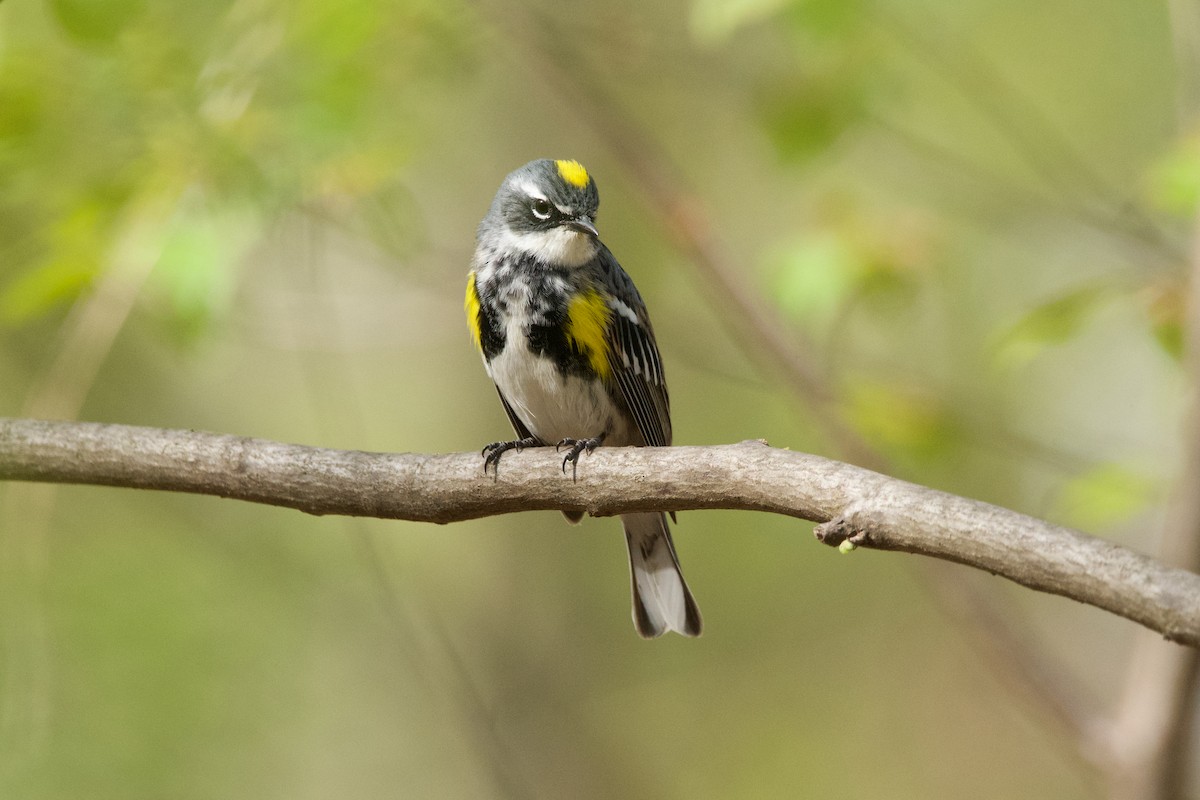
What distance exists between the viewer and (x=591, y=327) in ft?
14.4

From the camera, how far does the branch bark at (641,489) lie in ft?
7.12

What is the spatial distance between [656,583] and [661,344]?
269cm

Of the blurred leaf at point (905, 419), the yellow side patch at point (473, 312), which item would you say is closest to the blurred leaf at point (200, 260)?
the yellow side patch at point (473, 312)

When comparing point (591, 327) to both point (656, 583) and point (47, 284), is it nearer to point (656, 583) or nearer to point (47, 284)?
point (656, 583)

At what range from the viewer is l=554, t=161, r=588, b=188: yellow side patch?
183 inches

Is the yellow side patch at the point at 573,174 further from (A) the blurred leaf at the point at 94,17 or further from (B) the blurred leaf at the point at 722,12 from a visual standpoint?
(A) the blurred leaf at the point at 94,17

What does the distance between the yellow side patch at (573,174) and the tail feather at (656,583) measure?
4.45ft

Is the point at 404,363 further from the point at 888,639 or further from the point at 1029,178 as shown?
the point at 1029,178

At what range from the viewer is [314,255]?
16.8ft

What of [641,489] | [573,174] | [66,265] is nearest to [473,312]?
[573,174]

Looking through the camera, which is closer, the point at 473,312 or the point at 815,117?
the point at 473,312

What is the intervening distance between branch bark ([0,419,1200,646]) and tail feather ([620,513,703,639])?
1403 mm

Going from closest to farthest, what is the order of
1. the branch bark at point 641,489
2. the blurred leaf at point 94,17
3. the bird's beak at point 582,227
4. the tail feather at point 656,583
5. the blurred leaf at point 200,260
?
the branch bark at point 641,489 → the blurred leaf at point 94,17 → the blurred leaf at point 200,260 → the bird's beak at point 582,227 → the tail feather at point 656,583

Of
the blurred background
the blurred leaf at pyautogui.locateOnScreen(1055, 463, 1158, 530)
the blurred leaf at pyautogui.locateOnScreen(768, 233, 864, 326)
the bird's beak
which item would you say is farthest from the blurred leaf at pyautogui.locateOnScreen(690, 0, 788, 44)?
the blurred leaf at pyautogui.locateOnScreen(1055, 463, 1158, 530)
